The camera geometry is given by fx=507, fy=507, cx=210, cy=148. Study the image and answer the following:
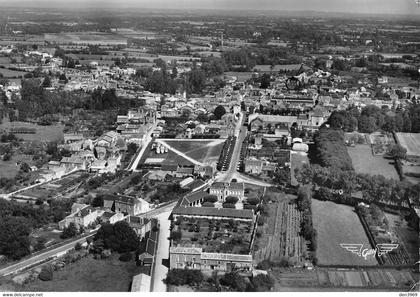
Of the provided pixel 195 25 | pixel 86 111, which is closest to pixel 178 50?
pixel 195 25

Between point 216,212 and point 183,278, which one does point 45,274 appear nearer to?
point 183,278

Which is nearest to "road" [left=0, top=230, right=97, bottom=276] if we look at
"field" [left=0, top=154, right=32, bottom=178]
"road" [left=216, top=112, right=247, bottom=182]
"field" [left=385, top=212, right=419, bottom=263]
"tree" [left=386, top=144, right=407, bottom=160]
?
"road" [left=216, top=112, right=247, bottom=182]

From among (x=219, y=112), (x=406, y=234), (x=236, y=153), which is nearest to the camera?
(x=406, y=234)

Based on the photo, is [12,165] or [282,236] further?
[12,165]

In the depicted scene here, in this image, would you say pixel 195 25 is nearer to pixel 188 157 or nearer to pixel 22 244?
pixel 188 157

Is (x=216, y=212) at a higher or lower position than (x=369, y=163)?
lower

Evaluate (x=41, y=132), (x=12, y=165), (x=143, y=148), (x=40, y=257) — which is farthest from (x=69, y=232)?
(x=41, y=132)
